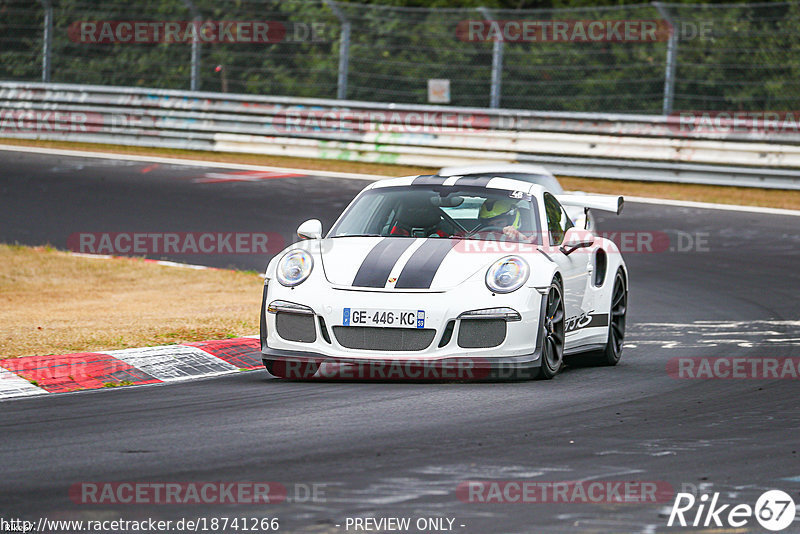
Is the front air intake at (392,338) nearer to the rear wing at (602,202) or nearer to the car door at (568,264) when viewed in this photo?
the car door at (568,264)

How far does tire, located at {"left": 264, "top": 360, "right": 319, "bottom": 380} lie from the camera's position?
8.21 m

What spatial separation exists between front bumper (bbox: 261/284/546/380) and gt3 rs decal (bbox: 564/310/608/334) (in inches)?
28.7

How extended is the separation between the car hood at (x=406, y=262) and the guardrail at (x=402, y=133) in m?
13.5

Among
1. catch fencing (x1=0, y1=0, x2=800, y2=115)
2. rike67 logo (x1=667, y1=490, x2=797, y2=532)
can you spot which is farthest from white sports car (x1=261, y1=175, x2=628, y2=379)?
catch fencing (x1=0, y1=0, x2=800, y2=115)

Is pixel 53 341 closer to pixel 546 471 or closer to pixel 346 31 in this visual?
pixel 546 471

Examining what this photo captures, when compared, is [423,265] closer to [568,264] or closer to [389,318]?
[389,318]

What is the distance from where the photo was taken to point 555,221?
30.2 ft

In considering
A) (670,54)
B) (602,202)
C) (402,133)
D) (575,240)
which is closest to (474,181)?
(575,240)

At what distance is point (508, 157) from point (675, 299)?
9769mm

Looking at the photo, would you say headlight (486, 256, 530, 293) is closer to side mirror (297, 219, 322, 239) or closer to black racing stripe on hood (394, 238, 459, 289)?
black racing stripe on hood (394, 238, 459, 289)

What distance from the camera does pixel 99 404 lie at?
7012mm

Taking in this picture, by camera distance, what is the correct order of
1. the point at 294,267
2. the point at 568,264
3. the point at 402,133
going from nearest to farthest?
the point at 294,267, the point at 568,264, the point at 402,133

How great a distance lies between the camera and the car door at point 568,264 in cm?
861

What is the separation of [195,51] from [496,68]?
5878mm
